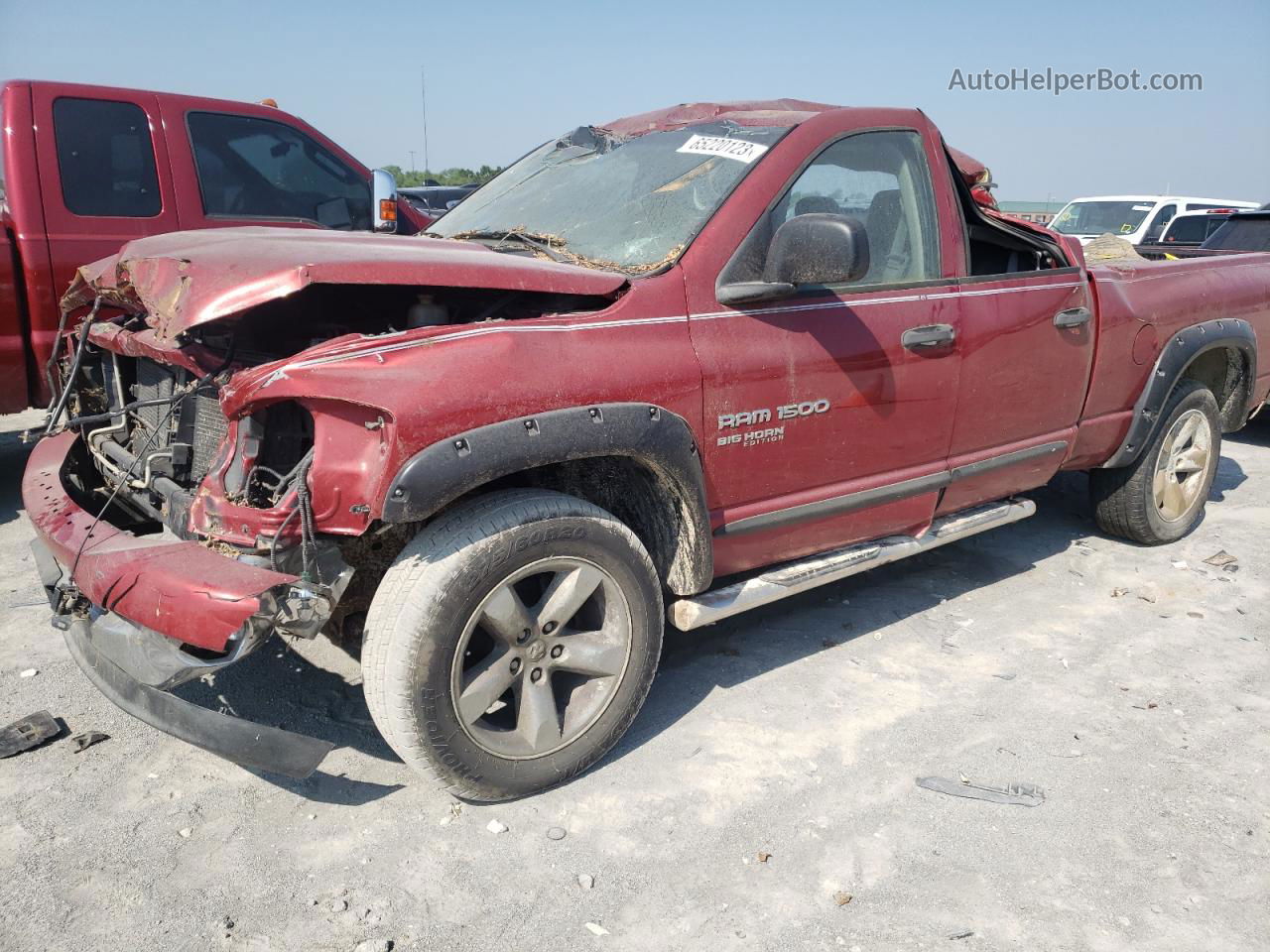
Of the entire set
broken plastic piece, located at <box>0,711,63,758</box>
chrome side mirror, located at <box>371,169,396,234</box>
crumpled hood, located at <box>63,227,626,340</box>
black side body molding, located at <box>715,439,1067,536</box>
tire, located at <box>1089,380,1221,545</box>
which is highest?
chrome side mirror, located at <box>371,169,396,234</box>

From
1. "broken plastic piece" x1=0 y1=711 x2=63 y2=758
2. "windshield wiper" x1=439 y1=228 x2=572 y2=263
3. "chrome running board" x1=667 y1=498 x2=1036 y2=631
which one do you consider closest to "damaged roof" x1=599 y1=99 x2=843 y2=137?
"windshield wiper" x1=439 y1=228 x2=572 y2=263

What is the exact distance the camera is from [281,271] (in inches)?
89.7

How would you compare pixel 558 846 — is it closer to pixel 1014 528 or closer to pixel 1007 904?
pixel 1007 904

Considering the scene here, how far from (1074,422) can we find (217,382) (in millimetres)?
3339

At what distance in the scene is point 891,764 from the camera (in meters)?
2.95

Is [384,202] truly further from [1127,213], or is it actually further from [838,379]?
[1127,213]

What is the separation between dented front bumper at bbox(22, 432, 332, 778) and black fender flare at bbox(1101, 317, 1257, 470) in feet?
12.2

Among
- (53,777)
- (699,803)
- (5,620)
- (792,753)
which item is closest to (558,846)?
(699,803)

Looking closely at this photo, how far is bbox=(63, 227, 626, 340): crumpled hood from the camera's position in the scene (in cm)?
229

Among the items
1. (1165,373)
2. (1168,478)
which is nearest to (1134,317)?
(1165,373)

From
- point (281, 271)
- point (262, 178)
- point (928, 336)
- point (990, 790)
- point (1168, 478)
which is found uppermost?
point (262, 178)

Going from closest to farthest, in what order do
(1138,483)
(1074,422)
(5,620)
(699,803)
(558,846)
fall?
(558,846), (699,803), (5,620), (1074,422), (1138,483)

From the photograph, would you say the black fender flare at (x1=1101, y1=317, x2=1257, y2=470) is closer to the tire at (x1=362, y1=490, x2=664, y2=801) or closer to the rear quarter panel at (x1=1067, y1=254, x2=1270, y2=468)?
the rear quarter panel at (x1=1067, y1=254, x2=1270, y2=468)

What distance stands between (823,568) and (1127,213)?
13.1 m
